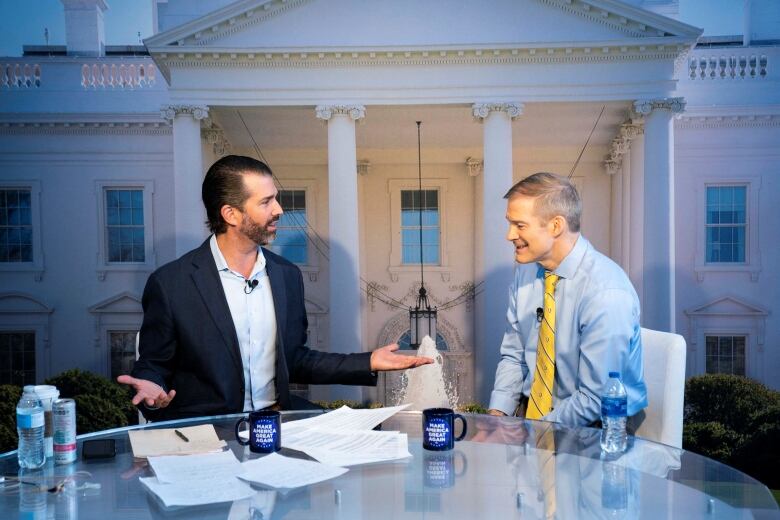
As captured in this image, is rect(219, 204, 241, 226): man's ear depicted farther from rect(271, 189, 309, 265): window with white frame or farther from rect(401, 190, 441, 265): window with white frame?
rect(401, 190, 441, 265): window with white frame

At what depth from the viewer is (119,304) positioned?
1028 cm

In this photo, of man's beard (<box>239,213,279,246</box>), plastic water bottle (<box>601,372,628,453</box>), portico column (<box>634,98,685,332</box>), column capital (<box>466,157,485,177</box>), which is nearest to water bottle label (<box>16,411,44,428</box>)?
man's beard (<box>239,213,279,246</box>)

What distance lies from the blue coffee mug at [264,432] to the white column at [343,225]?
6752 mm

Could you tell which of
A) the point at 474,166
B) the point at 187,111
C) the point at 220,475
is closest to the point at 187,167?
the point at 187,111

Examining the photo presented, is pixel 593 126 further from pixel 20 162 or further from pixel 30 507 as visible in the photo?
pixel 30 507

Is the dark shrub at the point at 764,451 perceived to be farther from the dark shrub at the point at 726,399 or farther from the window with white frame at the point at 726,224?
the window with white frame at the point at 726,224

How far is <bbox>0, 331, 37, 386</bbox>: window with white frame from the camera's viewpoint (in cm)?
952

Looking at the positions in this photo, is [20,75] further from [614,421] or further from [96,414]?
[614,421]

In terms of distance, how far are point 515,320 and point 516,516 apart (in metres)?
1.64

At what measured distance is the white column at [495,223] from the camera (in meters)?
8.65

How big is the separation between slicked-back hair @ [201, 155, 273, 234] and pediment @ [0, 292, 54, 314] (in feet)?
26.2

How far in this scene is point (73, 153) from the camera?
33.0 feet

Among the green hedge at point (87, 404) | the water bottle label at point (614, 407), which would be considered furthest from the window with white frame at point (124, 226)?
the water bottle label at point (614, 407)

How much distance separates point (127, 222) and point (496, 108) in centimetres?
599
